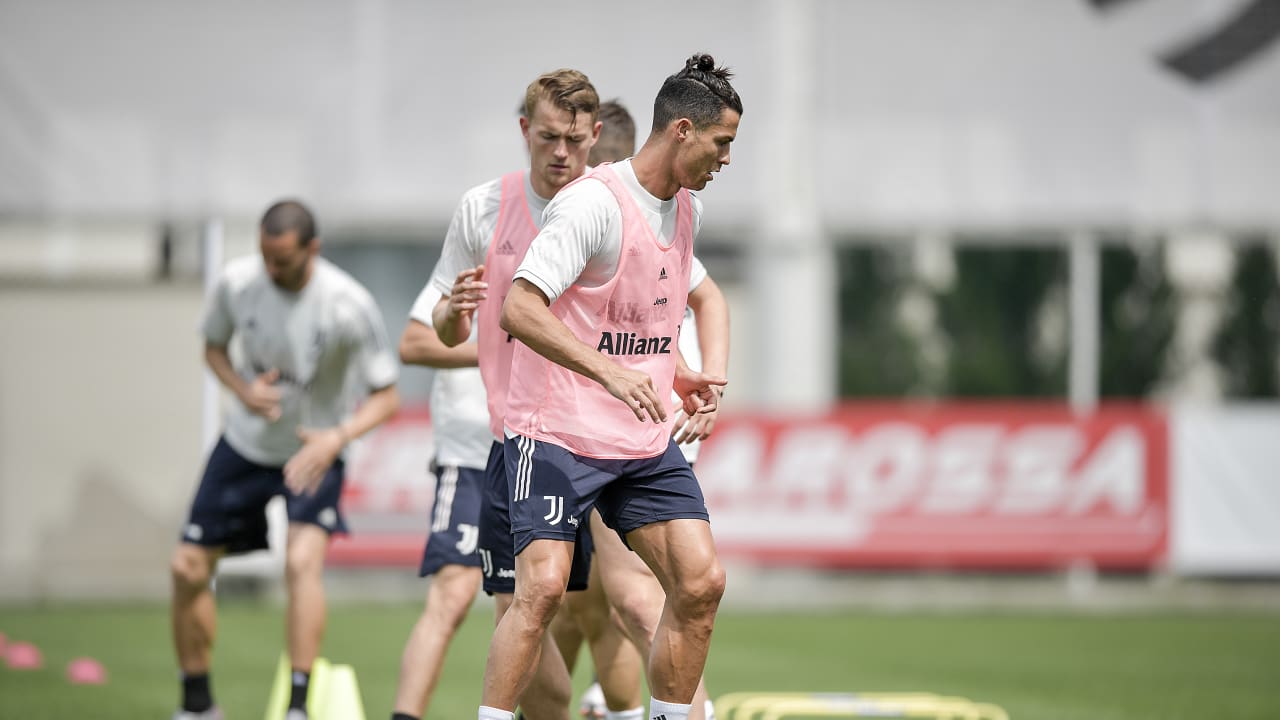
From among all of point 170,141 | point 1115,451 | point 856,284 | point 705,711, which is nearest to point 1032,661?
point 1115,451

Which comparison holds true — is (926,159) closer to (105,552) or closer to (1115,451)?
(1115,451)

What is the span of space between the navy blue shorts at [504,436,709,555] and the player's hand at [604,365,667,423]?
36 cm

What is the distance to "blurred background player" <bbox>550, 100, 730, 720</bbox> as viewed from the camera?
603 centimetres

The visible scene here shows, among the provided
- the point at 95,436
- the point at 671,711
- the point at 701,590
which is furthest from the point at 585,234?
the point at 95,436

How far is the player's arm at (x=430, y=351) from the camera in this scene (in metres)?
6.57

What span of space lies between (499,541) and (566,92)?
5.27 ft

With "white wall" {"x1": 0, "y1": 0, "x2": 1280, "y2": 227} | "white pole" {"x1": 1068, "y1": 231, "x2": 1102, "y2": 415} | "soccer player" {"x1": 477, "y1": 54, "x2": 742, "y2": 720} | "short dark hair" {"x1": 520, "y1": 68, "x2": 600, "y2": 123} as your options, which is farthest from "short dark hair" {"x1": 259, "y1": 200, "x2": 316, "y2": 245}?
"white pole" {"x1": 1068, "y1": 231, "x2": 1102, "y2": 415}

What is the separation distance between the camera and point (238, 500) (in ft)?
25.7

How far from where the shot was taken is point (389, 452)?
651 inches

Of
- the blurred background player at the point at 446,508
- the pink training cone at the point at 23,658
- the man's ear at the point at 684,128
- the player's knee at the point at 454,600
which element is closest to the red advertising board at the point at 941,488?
the pink training cone at the point at 23,658

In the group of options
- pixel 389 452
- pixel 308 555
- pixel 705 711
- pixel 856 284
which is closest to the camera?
pixel 705 711

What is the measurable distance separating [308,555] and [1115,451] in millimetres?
11164

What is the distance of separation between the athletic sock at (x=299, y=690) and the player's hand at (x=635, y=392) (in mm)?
2857

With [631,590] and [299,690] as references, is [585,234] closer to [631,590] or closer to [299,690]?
[631,590]
